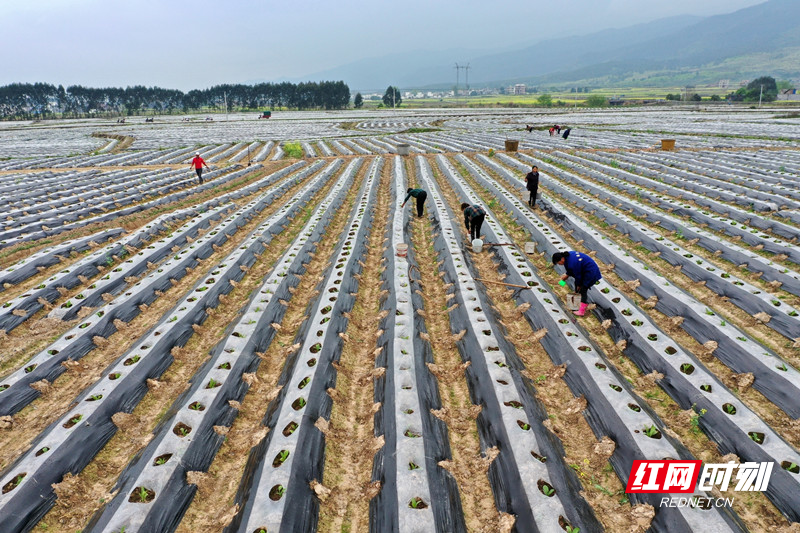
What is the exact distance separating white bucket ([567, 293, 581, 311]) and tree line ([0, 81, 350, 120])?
107773 millimetres

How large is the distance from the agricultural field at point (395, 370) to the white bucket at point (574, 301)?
0.54 ft

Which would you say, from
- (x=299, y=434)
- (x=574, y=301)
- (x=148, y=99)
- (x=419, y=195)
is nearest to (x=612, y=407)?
(x=574, y=301)

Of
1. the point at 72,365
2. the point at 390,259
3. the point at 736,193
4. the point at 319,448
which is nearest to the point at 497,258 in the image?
the point at 390,259

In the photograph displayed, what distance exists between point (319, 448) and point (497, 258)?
655 cm

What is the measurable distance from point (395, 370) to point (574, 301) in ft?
11.9

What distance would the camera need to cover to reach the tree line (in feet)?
331

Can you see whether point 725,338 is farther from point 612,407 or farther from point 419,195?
point 419,195

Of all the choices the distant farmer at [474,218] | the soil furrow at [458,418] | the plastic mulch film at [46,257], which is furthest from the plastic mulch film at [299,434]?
the plastic mulch film at [46,257]

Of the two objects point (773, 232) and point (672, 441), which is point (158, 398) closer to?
point (672, 441)

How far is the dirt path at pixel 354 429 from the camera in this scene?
12.6 ft

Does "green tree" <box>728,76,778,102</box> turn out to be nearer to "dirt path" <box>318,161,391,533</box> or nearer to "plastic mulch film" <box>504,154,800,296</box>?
"plastic mulch film" <box>504,154,800,296</box>

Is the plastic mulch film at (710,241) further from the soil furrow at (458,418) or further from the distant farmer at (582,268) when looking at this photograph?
the soil furrow at (458,418)

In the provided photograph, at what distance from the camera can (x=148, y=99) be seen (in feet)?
366

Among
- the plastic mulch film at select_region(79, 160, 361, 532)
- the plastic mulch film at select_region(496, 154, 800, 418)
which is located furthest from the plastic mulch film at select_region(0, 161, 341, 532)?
the plastic mulch film at select_region(496, 154, 800, 418)
